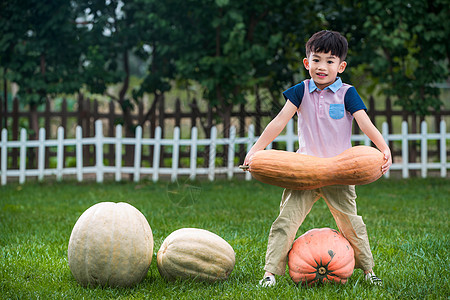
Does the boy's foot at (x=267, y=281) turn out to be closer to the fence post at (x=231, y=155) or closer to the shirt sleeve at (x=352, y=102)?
the shirt sleeve at (x=352, y=102)

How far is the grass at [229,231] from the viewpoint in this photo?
3203mm

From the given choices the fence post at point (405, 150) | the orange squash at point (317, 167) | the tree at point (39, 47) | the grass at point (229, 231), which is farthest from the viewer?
the tree at point (39, 47)

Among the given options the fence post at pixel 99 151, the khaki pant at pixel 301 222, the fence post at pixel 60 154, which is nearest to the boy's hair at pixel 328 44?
the khaki pant at pixel 301 222

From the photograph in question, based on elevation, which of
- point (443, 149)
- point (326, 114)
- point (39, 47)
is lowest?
point (443, 149)

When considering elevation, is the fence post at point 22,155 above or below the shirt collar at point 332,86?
below

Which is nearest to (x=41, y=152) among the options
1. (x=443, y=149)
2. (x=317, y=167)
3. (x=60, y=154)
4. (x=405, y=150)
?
(x=60, y=154)

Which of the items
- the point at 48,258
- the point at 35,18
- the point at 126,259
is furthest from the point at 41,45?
the point at 126,259

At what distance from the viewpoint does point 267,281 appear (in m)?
3.33

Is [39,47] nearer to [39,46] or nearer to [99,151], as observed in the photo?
[39,46]

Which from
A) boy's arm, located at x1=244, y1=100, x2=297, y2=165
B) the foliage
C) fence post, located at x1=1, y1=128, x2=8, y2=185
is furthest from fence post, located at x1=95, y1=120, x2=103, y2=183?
boy's arm, located at x1=244, y1=100, x2=297, y2=165

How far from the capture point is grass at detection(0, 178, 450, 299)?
320 centimetres

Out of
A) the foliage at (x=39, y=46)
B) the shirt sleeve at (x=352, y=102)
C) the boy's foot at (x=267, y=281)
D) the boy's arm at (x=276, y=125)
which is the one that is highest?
the foliage at (x=39, y=46)

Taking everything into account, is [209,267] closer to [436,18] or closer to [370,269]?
[370,269]

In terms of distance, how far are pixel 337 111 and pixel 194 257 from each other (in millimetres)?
1395
